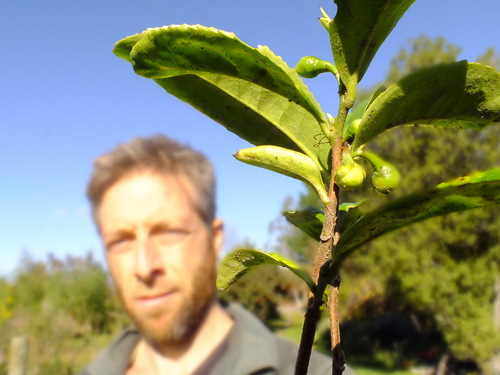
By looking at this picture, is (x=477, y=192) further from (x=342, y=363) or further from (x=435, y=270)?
(x=435, y=270)

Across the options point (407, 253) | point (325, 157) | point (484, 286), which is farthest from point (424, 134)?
point (325, 157)

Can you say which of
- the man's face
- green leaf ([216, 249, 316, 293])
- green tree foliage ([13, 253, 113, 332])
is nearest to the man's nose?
the man's face

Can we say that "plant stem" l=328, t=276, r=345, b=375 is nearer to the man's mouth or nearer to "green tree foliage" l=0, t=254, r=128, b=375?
the man's mouth

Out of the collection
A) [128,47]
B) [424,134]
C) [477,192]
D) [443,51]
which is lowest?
[424,134]

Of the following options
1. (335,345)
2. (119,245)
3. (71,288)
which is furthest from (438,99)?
(71,288)

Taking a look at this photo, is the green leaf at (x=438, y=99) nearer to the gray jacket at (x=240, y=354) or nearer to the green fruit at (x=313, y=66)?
the green fruit at (x=313, y=66)

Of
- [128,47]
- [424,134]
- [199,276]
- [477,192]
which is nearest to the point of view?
[477,192]

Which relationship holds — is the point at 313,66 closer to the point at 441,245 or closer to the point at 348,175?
the point at 348,175

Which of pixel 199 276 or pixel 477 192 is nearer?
pixel 477 192
